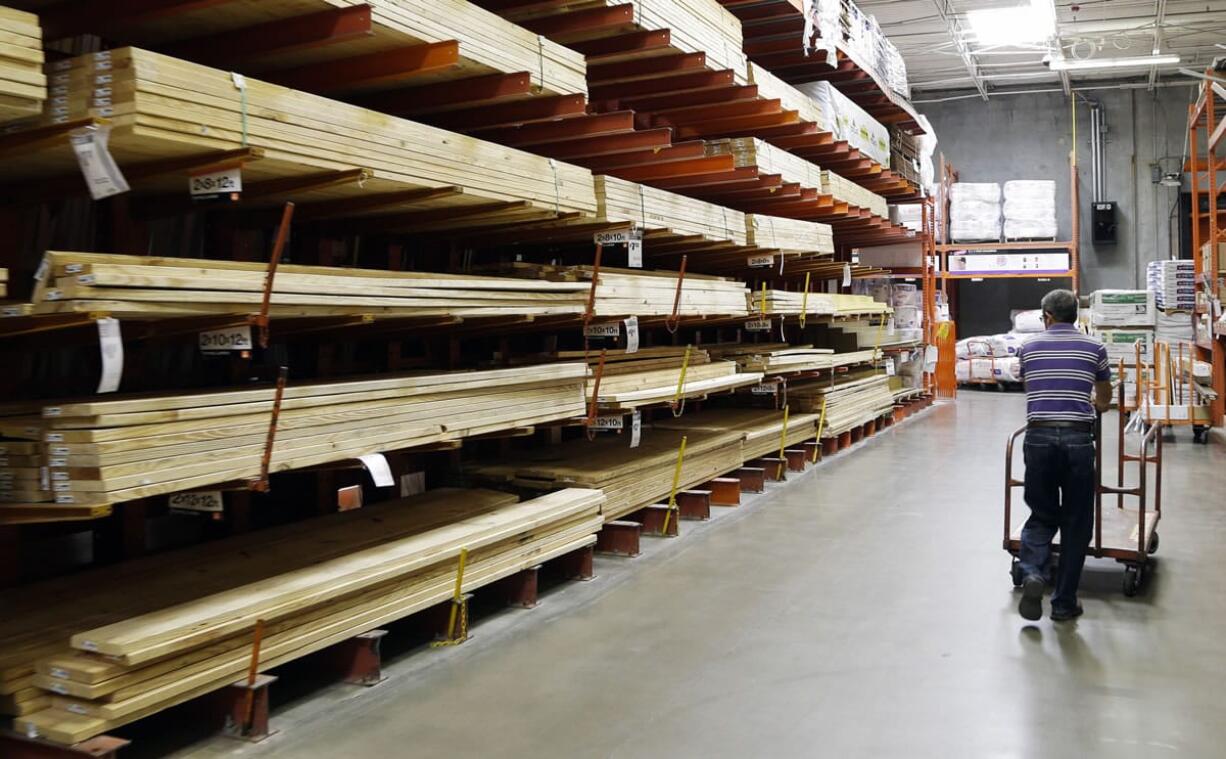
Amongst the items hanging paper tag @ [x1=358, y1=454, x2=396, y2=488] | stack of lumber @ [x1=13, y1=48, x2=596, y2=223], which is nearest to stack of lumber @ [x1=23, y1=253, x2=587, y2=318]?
stack of lumber @ [x1=13, y1=48, x2=596, y2=223]

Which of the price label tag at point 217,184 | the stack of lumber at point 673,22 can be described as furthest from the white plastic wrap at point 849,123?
the price label tag at point 217,184

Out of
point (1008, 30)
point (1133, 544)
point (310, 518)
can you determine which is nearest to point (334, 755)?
point (310, 518)

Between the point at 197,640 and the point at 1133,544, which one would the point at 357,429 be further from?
the point at 1133,544

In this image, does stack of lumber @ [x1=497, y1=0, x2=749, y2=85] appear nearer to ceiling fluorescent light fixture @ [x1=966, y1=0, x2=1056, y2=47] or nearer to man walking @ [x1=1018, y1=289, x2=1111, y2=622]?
man walking @ [x1=1018, y1=289, x2=1111, y2=622]

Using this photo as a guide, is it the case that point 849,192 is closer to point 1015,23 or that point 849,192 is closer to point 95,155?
point 1015,23

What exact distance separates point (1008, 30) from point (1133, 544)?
621 inches

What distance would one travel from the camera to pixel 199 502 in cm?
409

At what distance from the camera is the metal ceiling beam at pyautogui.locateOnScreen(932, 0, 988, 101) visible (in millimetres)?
19203

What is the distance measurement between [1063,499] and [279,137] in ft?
14.5

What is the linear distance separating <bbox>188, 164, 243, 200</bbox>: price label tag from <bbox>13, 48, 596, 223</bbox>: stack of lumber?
0.12 meters

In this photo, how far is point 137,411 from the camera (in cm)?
356

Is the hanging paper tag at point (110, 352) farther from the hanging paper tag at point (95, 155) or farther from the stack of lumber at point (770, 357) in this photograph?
the stack of lumber at point (770, 357)

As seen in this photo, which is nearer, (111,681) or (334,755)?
(111,681)

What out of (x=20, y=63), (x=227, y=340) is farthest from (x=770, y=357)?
(x=20, y=63)
